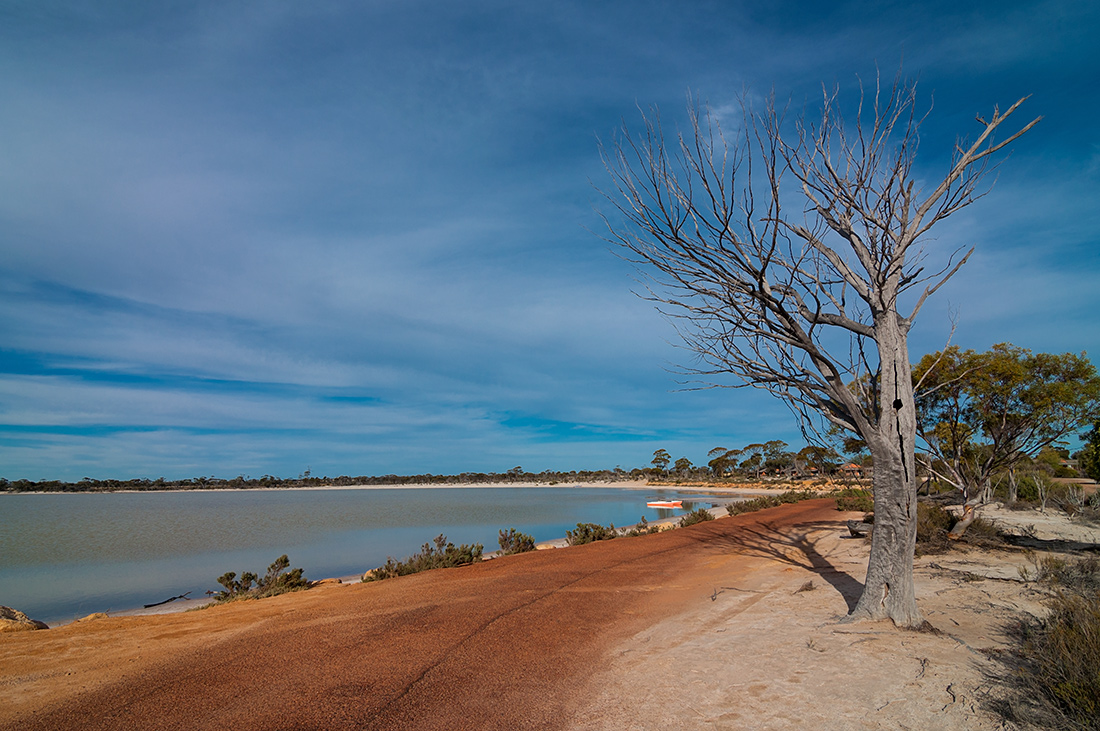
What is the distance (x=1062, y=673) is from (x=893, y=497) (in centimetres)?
231

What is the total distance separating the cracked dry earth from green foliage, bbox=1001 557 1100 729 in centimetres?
26

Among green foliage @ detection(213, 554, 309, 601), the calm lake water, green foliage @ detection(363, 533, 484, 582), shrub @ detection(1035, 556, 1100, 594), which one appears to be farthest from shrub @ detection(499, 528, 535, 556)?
shrub @ detection(1035, 556, 1100, 594)

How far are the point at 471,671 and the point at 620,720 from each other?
1.75 m

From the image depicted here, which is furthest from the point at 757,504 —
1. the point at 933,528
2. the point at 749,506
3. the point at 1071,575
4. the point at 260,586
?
the point at 260,586

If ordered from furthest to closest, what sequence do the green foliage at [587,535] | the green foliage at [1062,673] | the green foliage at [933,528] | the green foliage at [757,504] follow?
1. the green foliage at [757,504]
2. the green foliage at [587,535]
3. the green foliage at [933,528]
4. the green foliage at [1062,673]

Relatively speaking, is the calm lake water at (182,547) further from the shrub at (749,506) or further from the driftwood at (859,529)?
the driftwood at (859,529)

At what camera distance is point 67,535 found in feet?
75.5

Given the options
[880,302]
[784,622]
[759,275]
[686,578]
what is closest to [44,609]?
[686,578]

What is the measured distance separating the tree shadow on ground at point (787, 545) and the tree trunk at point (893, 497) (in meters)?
1.09

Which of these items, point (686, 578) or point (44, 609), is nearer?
point (686, 578)

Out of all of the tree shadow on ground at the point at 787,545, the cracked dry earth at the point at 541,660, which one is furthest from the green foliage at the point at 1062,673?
the tree shadow on ground at the point at 787,545

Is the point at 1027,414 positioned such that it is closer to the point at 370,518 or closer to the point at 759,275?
the point at 759,275

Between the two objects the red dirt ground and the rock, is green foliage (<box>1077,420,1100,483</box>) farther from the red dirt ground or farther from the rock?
the rock

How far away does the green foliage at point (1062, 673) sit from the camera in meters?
3.11
